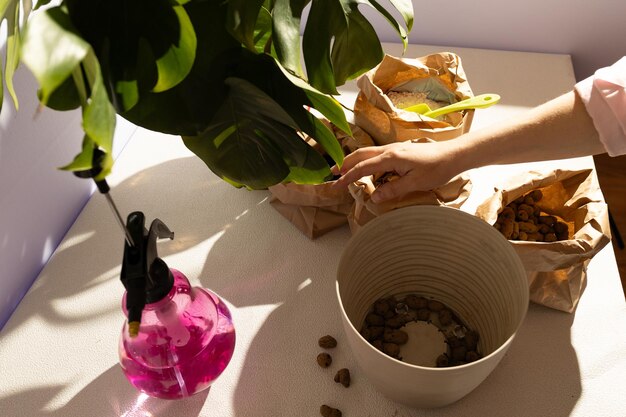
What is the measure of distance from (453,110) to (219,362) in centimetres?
42

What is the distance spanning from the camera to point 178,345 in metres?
0.56

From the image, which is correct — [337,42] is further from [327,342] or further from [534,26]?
[534,26]

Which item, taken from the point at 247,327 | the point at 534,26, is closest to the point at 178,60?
the point at 247,327

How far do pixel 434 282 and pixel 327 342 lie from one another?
0.49 feet

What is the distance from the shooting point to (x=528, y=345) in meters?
0.65

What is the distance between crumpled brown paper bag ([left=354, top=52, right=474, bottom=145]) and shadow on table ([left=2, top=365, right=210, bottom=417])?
1.25ft

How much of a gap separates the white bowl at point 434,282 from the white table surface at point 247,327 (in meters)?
0.06

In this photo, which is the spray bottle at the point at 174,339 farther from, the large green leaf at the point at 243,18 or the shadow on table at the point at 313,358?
the large green leaf at the point at 243,18

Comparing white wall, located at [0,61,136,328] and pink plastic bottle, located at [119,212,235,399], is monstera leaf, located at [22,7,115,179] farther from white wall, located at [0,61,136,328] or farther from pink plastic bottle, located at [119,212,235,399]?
white wall, located at [0,61,136,328]

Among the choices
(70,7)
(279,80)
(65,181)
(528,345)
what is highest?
(70,7)

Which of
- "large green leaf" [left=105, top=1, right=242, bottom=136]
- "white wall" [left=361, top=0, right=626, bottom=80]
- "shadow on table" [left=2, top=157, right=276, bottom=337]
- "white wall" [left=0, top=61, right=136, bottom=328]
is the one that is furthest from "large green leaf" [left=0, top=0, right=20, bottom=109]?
"white wall" [left=361, top=0, right=626, bottom=80]

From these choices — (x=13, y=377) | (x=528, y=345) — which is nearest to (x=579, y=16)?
(x=528, y=345)

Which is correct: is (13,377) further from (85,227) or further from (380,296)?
(380,296)

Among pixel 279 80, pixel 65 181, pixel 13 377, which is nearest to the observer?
pixel 279 80
